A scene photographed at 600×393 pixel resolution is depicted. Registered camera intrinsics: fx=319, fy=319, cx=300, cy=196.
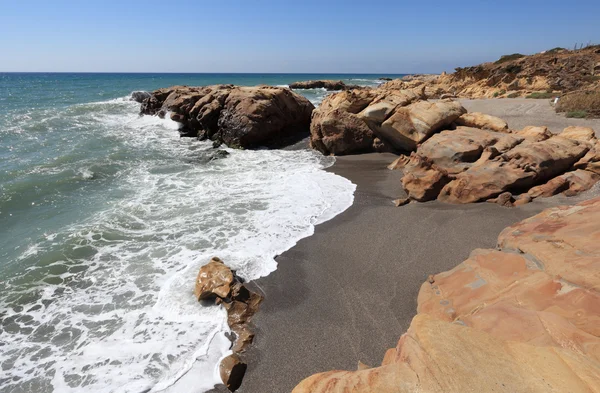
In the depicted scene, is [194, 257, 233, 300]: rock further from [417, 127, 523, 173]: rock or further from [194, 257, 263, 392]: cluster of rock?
[417, 127, 523, 173]: rock

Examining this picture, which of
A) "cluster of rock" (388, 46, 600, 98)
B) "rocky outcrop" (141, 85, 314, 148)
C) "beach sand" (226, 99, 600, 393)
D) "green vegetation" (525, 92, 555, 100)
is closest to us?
"beach sand" (226, 99, 600, 393)

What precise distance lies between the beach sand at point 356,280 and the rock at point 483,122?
14.5 ft

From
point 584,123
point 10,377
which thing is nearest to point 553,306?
point 10,377

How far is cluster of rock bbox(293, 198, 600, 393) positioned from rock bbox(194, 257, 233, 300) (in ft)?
10.7

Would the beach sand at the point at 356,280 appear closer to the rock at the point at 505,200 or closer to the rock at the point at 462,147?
the rock at the point at 505,200

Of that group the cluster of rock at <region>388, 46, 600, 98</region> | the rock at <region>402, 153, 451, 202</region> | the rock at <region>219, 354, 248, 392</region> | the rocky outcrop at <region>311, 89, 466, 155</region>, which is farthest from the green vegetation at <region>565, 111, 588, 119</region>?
the rock at <region>219, 354, 248, 392</region>

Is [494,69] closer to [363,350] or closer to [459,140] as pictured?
[459,140]

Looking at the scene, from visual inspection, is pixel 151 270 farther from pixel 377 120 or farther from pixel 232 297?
pixel 377 120

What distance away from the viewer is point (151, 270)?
672 cm

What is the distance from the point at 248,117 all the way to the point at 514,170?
13.2m

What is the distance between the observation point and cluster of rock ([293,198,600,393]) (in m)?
2.33

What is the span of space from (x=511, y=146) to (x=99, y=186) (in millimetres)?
13906

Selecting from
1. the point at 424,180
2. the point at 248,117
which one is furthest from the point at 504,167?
the point at 248,117

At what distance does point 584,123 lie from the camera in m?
13.3
